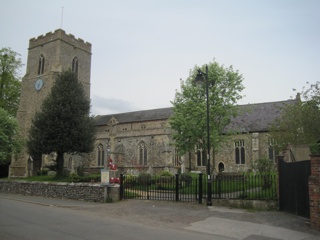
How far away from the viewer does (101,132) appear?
4362 cm

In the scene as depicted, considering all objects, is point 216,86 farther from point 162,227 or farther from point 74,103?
point 162,227

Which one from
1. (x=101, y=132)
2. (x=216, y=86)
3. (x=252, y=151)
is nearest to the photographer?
(x=216, y=86)

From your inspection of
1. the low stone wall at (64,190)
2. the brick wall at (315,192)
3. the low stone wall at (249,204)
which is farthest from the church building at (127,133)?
the brick wall at (315,192)

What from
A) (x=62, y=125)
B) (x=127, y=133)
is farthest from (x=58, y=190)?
(x=127, y=133)

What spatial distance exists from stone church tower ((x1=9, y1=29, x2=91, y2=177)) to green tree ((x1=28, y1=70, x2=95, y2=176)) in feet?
37.8

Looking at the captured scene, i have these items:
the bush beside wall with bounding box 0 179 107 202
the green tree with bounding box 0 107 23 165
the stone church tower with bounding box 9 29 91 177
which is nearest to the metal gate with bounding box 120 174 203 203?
the bush beside wall with bounding box 0 179 107 202

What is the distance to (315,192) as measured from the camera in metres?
9.36

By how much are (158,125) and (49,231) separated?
33.1m

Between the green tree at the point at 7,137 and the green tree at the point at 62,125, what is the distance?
278 centimetres

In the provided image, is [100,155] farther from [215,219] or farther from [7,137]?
[215,219]

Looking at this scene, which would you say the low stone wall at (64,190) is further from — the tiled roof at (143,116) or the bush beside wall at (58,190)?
the tiled roof at (143,116)

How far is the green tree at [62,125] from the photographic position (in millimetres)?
28453

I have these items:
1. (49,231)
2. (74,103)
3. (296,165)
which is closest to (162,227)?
(49,231)

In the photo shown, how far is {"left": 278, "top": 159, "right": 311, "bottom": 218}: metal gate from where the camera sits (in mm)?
10468
